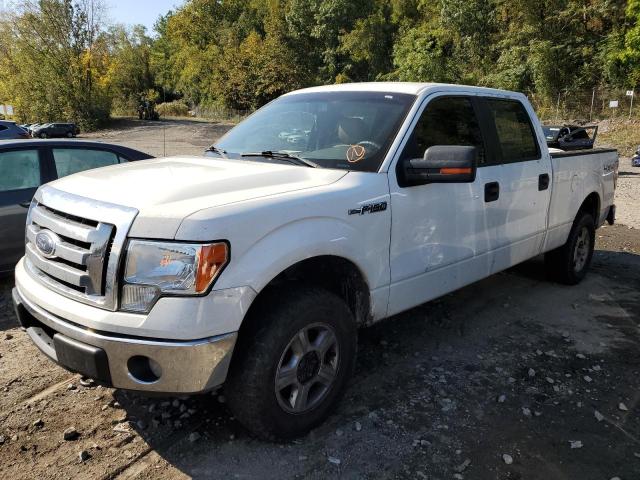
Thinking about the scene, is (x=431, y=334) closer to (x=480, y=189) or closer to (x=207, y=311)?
(x=480, y=189)

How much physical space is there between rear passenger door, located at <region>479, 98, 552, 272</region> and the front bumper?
2.64 m

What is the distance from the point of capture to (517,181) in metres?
4.33

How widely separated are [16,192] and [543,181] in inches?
198

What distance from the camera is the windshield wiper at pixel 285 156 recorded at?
11.0 ft

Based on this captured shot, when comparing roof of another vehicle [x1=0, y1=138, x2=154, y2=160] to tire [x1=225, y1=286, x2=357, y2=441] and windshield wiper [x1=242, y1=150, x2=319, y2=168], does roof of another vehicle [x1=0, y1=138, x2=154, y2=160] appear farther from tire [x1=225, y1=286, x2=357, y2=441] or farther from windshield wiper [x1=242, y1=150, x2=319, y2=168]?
tire [x1=225, y1=286, x2=357, y2=441]

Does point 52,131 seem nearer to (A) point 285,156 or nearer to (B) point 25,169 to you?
(B) point 25,169

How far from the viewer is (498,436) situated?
302cm

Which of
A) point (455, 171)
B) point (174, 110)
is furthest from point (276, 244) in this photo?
point (174, 110)

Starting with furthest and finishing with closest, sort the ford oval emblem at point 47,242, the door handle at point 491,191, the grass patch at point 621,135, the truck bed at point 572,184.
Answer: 1. the grass patch at point 621,135
2. the truck bed at point 572,184
3. the door handle at point 491,191
4. the ford oval emblem at point 47,242

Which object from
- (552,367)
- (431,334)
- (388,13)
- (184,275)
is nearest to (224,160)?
(184,275)

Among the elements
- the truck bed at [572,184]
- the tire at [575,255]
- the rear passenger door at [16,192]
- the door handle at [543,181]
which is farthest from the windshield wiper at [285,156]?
the tire at [575,255]

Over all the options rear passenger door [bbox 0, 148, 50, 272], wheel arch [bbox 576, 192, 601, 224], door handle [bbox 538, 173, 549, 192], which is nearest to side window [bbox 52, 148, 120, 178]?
rear passenger door [bbox 0, 148, 50, 272]

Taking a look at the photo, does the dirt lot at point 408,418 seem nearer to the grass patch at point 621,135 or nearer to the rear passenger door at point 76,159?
the rear passenger door at point 76,159

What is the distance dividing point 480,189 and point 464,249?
0.47 meters
